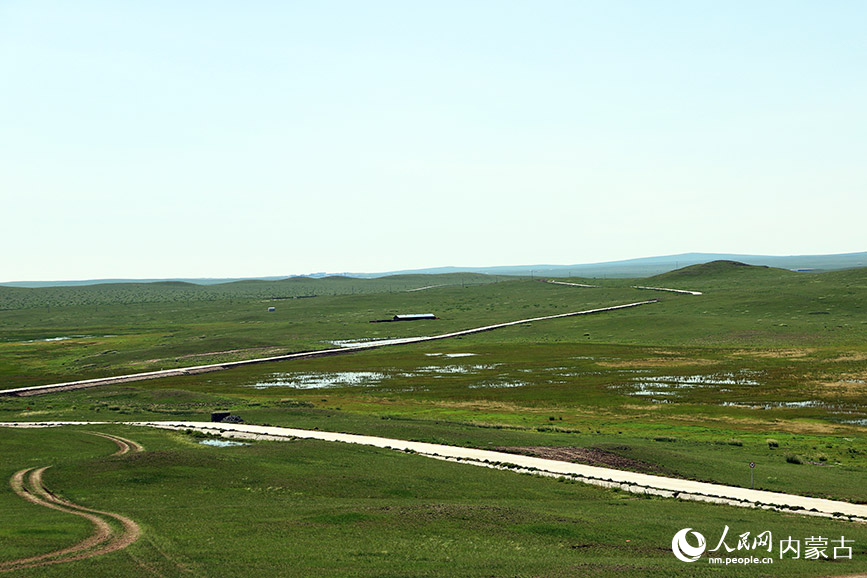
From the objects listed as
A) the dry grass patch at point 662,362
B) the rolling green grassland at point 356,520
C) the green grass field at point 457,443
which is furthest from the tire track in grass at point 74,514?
the dry grass patch at point 662,362

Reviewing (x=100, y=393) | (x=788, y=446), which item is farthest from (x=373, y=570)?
(x=100, y=393)

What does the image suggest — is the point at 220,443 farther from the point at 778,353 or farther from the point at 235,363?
the point at 778,353

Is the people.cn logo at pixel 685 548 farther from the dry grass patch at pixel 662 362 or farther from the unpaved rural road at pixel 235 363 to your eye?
the unpaved rural road at pixel 235 363

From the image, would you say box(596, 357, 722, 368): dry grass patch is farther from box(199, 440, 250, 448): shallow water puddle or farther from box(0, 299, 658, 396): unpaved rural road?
box(199, 440, 250, 448): shallow water puddle

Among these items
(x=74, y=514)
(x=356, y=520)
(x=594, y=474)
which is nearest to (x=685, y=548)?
(x=356, y=520)

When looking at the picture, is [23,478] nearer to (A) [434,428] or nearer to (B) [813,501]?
(A) [434,428]

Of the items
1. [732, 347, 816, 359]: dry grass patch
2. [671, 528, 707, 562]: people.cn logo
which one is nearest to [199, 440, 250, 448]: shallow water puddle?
[671, 528, 707, 562]: people.cn logo
